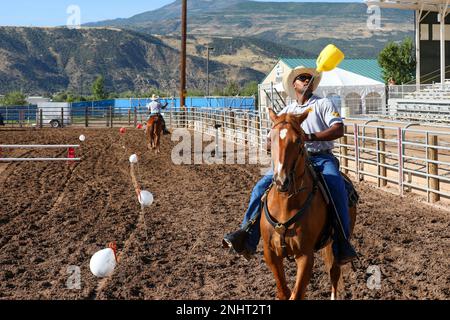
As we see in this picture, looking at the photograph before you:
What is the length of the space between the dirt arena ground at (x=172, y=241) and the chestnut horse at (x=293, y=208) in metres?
1.23

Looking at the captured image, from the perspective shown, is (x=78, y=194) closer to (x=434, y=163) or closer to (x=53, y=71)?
(x=434, y=163)

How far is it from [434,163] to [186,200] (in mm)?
4600

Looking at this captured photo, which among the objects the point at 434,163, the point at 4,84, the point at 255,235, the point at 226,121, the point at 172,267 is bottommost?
the point at 172,267

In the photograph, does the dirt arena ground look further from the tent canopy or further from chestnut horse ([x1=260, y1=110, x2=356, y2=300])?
the tent canopy

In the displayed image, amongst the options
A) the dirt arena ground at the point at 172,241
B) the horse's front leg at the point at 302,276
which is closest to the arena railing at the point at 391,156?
the dirt arena ground at the point at 172,241

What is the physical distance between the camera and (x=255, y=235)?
6293 mm

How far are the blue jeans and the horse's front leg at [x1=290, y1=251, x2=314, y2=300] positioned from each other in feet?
2.08

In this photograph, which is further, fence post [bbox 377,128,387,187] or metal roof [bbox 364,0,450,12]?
metal roof [bbox 364,0,450,12]

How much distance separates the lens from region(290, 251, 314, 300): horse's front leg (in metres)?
5.56

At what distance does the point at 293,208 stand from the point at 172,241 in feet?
13.7

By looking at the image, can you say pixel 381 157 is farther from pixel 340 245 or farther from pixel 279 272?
pixel 279 272

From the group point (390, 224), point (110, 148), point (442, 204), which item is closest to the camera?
point (390, 224)

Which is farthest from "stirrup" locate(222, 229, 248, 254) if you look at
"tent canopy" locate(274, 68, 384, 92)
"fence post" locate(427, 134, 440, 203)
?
"tent canopy" locate(274, 68, 384, 92)

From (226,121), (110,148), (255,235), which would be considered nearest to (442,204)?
(255,235)
